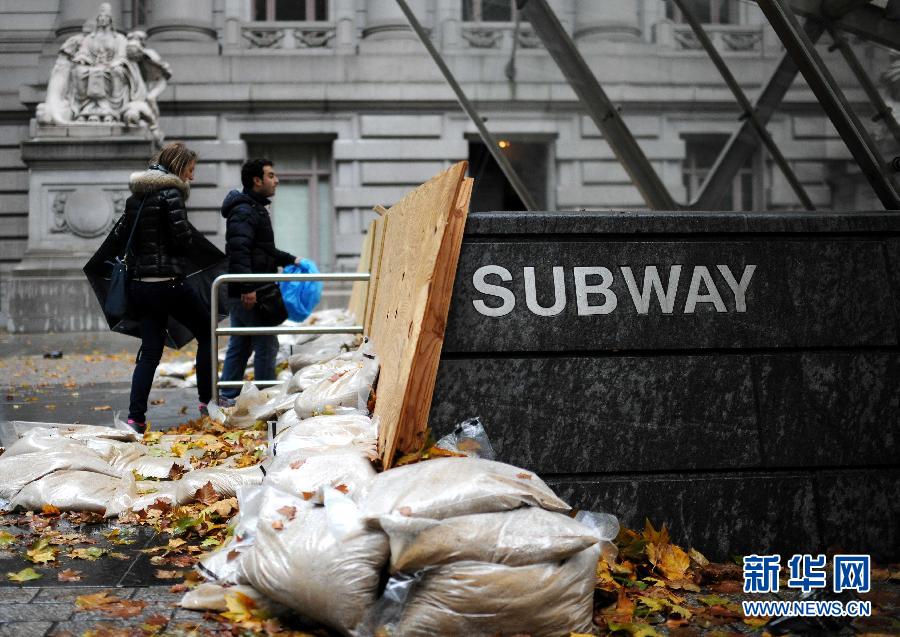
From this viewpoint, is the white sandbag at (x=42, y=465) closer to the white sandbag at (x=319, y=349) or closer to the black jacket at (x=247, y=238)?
the black jacket at (x=247, y=238)

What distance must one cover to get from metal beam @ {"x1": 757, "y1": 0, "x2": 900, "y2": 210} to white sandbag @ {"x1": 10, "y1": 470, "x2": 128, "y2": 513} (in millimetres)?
3740

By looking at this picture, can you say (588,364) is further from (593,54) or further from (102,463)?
(593,54)

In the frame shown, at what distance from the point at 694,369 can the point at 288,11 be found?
19497 mm

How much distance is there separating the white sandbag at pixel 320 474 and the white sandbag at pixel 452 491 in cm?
21

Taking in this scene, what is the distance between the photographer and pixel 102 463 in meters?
5.11

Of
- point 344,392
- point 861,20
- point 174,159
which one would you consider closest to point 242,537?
point 344,392

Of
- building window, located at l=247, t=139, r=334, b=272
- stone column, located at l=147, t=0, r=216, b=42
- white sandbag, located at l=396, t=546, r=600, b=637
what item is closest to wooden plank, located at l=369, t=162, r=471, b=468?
white sandbag, located at l=396, t=546, r=600, b=637

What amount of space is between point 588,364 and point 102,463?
2809 mm

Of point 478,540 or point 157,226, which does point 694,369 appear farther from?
point 157,226

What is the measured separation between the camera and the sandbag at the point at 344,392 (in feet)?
15.3

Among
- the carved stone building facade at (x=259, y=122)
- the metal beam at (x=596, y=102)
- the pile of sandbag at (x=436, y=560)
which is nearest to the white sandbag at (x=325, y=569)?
the pile of sandbag at (x=436, y=560)

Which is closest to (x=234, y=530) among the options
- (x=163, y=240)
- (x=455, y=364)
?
(x=455, y=364)

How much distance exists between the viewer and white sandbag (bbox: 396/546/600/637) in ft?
9.13

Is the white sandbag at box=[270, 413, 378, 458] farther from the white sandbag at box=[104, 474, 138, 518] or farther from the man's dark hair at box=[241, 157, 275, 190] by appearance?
the man's dark hair at box=[241, 157, 275, 190]
